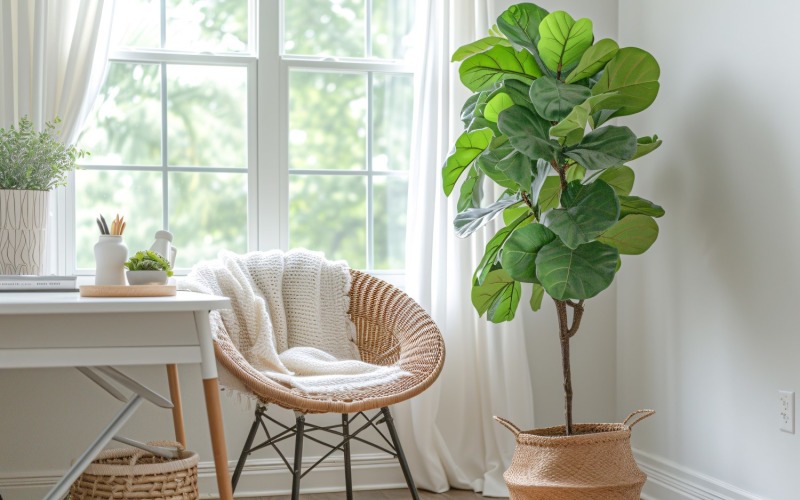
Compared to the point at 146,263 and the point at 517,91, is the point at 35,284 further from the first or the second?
the point at 517,91

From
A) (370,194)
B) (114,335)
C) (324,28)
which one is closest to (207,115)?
(324,28)

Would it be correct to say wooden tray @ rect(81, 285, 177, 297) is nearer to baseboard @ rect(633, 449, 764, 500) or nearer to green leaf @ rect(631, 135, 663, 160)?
green leaf @ rect(631, 135, 663, 160)

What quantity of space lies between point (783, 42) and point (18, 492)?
277 cm

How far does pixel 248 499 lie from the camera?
121 inches

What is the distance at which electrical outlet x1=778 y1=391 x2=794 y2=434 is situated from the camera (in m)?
2.38

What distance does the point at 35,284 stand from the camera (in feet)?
7.21

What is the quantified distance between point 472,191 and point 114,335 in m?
1.30

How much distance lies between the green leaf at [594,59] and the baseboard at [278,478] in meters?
1.58

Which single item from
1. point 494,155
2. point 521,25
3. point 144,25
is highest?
point 144,25

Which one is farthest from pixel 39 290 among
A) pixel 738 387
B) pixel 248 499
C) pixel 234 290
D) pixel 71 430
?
pixel 738 387

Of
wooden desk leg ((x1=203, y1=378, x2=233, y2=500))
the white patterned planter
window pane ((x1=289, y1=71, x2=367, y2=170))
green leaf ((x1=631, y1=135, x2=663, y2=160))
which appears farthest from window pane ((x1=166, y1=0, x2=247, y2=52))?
wooden desk leg ((x1=203, y1=378, x2=233, y2=500))

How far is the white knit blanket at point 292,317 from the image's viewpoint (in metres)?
2.53

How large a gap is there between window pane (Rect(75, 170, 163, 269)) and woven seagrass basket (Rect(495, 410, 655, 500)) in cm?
162

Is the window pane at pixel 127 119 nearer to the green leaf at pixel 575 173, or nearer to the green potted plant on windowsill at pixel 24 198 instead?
the green potted plant on windowsill at pixel 24 198
